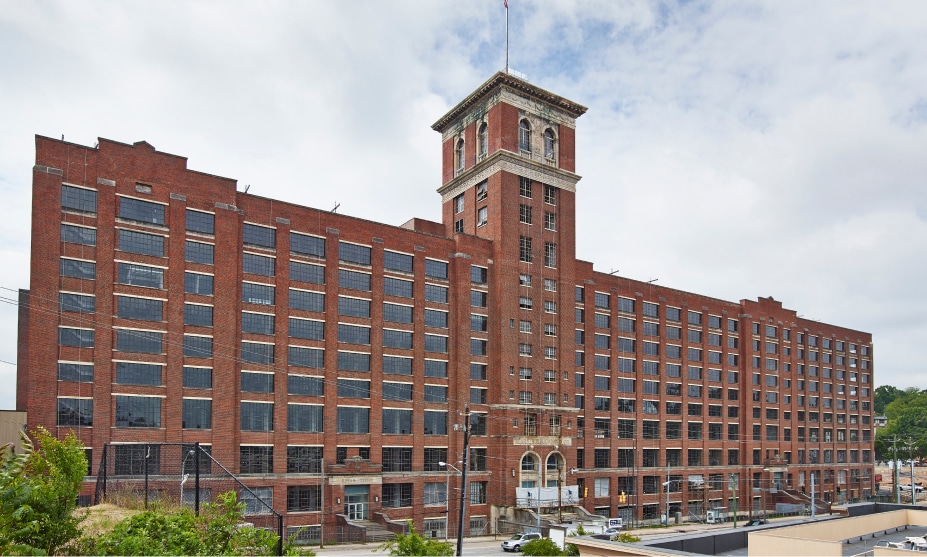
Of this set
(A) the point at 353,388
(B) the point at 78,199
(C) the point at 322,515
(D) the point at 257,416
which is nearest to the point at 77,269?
(B) the point at 78,199

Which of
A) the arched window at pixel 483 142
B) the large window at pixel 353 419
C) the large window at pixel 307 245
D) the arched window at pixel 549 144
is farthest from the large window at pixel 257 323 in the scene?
the arched window at pixel 549 144

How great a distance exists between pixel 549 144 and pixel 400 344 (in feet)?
88.0

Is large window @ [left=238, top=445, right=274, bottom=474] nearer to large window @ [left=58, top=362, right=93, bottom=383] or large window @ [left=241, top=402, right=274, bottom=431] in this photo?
large window @ [left=241, top=402, right=274, bottom=431]

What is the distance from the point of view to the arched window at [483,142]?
73375 millimetres

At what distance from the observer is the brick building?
165 ft

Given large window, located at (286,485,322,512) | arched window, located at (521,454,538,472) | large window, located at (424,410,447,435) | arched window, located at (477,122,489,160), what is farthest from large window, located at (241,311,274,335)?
arched window, located at (477,122,489,160)

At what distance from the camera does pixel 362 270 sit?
2489 inches

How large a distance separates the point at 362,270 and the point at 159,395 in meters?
19.5

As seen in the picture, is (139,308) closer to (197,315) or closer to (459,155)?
(197,315)

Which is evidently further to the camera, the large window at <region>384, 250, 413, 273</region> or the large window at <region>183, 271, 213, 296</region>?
the large window at <region>384, 250, 413, 273</region>

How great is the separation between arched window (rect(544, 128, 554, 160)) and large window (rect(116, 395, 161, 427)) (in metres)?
43.8

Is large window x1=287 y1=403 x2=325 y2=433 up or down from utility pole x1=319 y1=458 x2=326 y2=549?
up

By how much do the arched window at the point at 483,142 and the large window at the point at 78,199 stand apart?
36512 millimetres

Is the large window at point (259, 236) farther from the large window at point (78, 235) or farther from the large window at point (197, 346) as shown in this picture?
the large window at point (78, 235)
